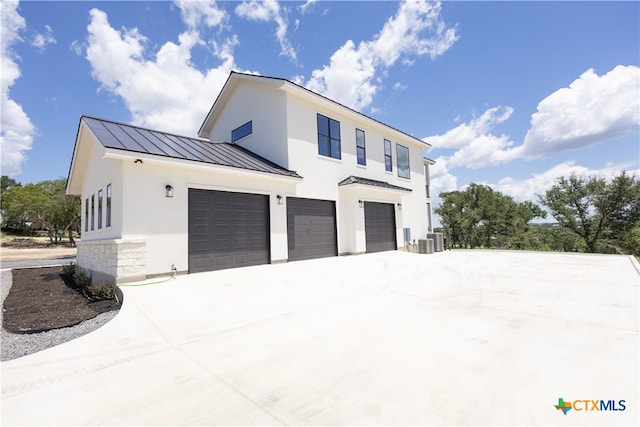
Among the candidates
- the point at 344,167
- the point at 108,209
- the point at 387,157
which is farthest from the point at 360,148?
the point at 108,209

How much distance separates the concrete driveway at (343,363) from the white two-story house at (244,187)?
2977 mm

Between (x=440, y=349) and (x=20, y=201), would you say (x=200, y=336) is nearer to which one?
(x=440, y=349)

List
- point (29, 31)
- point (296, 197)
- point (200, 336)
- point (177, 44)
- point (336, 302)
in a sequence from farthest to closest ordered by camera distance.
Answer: point (296, 197)
point (177, 44)
point (29, 31)
point (336, 302)
point (200, 336)

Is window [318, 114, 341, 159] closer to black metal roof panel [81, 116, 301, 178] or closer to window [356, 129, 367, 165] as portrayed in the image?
window [356, 129, 367, 165]

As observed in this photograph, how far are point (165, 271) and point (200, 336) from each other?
4.94 metres

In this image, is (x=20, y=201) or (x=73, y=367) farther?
(x=20, y=201)

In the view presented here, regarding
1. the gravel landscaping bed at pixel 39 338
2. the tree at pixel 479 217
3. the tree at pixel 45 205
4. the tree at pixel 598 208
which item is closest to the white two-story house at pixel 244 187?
the gravel landscaping bed at pixel 39 338

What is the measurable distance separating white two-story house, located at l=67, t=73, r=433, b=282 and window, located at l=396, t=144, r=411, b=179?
124 mm

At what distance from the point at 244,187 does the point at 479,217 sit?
30.1 m

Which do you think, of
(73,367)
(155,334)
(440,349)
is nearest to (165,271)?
(155,334)

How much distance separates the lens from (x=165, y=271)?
7.95 meters

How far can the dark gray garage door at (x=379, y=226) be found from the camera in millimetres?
14595

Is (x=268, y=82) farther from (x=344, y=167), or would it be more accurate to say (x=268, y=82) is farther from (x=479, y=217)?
(x=479, y=217)

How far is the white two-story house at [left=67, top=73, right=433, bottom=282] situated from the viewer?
7.77 m
